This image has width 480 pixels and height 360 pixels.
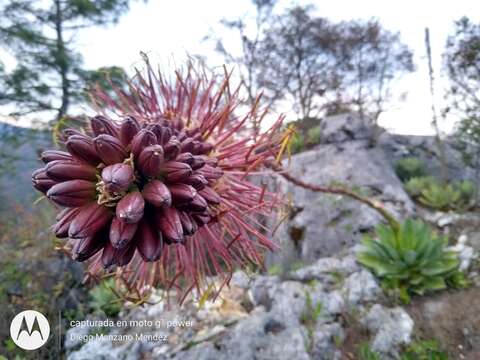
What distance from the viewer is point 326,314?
203 centimetres

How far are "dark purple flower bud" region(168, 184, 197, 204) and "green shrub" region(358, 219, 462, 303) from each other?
201 cm

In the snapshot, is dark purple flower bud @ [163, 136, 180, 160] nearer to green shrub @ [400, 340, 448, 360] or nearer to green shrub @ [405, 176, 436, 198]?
green shrub @ [400, 340, 448, 360]

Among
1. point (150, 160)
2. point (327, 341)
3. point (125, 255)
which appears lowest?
point (327, 341)

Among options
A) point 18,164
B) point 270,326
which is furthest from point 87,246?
point 18,164

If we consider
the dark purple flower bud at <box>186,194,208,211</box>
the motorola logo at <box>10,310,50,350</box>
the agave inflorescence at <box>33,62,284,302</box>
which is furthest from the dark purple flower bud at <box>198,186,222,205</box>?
the motorola logo at <box>10,310,50,350</box>

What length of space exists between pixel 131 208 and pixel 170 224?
0.09 m

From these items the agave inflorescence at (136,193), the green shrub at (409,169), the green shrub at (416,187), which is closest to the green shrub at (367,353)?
the agave inflorescence at (136,193)

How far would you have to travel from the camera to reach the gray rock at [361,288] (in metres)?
2.14

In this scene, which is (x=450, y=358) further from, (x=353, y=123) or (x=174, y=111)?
(x=353, y=123)

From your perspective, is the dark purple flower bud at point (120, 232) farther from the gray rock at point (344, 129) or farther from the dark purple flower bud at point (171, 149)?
the gray rock at point (344, 129)

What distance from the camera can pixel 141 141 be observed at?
Answer: 67 cm

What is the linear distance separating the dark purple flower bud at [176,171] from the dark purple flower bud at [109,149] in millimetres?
97

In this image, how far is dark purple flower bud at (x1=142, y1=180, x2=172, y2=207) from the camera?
63cm

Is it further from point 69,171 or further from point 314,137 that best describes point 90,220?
point 314,137
